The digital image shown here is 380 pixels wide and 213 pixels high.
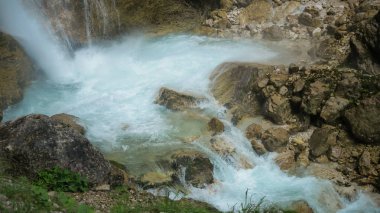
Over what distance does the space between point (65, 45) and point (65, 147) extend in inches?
304

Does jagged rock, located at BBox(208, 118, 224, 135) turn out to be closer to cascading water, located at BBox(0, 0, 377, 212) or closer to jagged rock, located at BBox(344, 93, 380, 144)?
cascading water, located at BBox(0, 0, 377, 212)

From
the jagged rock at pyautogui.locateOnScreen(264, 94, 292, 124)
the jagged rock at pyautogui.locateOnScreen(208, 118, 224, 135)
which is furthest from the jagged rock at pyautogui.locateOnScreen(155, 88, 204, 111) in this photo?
the jagged rock at pyautogui.locateOnScreen(264, 94, 292, 124)

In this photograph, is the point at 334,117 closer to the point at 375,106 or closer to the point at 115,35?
the point at 375,106

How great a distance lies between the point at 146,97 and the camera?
1152 cm

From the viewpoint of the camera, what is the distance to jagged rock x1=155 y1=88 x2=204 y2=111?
10.8m

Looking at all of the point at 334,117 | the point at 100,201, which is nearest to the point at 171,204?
the point at 100,201

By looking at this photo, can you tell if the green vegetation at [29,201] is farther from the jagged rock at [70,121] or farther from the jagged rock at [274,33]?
the jagged rock at [274,33]

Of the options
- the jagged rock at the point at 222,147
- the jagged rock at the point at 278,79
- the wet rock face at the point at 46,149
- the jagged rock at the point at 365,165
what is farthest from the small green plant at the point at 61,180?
the jagged rock at the point at 278,79

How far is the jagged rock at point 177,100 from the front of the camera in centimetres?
1077

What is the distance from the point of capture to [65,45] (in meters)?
13.6

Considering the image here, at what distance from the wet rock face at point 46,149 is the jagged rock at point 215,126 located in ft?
11.4

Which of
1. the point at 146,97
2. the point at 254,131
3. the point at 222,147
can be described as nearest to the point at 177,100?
the point at 146,97

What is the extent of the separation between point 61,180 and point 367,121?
6.48 metres

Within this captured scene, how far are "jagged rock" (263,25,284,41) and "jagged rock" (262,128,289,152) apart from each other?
5.08 meters
